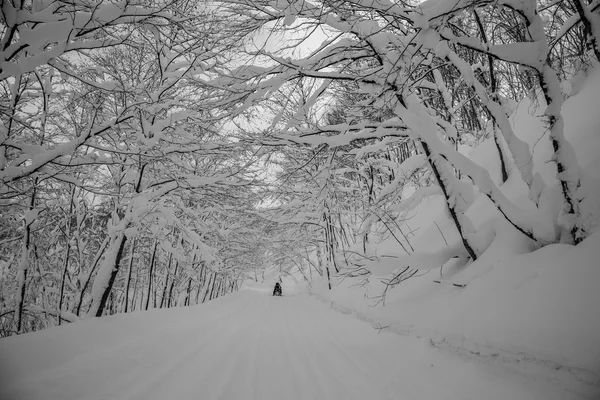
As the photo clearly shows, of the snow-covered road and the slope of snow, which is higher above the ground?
the slope of snow

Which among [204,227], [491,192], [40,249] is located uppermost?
[491,192]

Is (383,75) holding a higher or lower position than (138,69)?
lower

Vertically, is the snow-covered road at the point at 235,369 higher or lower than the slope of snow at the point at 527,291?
lower

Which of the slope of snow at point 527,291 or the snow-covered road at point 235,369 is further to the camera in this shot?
the snow-covered road at point 235,369

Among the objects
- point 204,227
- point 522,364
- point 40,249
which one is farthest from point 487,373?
point 40,249

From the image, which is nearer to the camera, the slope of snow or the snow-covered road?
the slope of snow

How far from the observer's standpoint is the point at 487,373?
2229 millimetres

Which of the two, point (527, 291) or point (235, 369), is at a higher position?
point (527, 291)

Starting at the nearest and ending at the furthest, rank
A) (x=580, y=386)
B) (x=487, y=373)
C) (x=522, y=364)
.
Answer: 1. (x=580, y=386)
2. (x=522, y=364)
3. (x=487, y=373)

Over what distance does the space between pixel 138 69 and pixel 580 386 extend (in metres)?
8.60

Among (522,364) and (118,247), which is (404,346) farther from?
(118,247)

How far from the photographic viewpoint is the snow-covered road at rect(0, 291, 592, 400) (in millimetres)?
2152

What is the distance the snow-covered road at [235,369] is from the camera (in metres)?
2.15

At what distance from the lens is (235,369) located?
2965 millimetres
